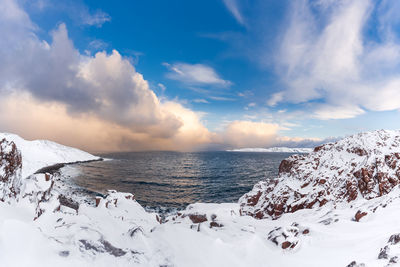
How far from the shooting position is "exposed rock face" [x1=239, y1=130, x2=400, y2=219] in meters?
21.5

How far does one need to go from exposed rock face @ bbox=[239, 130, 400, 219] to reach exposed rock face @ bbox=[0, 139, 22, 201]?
2758cm

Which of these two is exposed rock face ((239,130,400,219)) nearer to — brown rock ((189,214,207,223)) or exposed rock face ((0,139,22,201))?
brown rock ((189,214,207,223))

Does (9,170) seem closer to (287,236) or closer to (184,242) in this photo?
(184,242)

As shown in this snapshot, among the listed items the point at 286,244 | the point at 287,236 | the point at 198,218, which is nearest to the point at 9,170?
Answer: the point at 198,218

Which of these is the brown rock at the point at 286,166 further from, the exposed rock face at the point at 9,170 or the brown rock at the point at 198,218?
the exposed rock face at the point at 9,170

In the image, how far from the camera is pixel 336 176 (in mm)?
24531

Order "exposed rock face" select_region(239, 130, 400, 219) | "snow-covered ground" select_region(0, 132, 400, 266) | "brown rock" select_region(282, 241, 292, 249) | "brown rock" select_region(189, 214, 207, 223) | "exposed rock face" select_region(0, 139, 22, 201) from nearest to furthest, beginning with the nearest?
"snow-covered ground" select_region(0, 132, 400, 266), "brown rock" select_region(282, 241, 292, 249), "exposed rock face" select_region(0, 139, 22, 201), "brown rock" select_region(189, 214, 207, 223), "exposed rock face" select_region(239, 130, 400, 219)

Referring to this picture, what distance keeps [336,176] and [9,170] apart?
1362 inches

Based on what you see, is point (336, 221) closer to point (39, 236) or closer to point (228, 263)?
point (228, 263)

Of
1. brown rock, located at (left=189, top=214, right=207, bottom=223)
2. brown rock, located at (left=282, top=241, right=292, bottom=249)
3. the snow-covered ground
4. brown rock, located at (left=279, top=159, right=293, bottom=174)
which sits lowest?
brown rock, located at (left=189, top=214, right=207, bottom=223)

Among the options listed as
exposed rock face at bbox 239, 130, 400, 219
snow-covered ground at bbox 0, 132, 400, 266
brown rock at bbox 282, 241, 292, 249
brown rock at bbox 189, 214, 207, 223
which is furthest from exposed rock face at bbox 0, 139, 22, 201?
exposed rock face at bbox 239, 130, 400, 219

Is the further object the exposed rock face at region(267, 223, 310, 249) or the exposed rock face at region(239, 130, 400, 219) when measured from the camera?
the exposed rock face at region(239, 130, 400, 219)

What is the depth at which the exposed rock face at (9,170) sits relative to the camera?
36.3 feet

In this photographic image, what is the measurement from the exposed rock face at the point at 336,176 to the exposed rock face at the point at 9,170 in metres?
27.6
